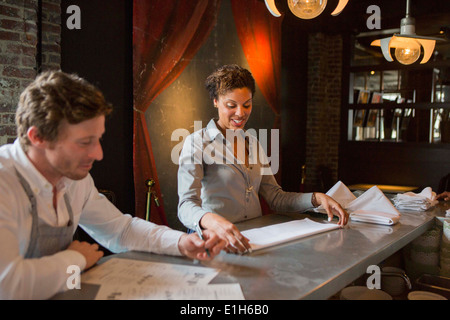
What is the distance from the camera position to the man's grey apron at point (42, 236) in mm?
1183

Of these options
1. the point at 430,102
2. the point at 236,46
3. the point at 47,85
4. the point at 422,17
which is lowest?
the point at 47,85

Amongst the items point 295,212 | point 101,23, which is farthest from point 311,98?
point 295,212

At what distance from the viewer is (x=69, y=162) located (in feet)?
3.91

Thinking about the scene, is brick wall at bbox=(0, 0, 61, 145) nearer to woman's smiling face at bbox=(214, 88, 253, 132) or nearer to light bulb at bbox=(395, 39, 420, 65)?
woman's smiling face at bbox=(214, 88, 253, 132)

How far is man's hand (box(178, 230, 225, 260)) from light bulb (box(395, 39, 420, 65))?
244 centimetres

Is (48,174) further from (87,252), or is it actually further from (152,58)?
(152,58)

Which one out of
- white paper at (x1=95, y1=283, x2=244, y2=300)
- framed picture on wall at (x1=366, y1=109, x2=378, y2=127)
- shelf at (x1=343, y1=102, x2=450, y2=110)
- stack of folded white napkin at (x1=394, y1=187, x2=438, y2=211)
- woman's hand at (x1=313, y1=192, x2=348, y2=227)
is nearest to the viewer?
white paper at (x1=95, y1=283, x2=244, y2=300)

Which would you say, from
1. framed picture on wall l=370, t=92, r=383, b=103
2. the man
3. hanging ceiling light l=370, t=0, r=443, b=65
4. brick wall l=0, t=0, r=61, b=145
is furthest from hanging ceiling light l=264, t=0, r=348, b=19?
framed picture on wall l=370, t=92, r=383, b=103

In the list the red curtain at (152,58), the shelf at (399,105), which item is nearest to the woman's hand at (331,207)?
the red curtain at (152,58)

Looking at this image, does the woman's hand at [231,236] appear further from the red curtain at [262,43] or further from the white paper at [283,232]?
the red curtain at [262,43]

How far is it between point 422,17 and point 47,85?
18.7 feet

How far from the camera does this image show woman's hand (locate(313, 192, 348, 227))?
6.38 feet

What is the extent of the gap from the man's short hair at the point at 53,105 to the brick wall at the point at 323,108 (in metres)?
5.22

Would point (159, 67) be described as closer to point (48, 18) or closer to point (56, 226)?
point (48, 18)
